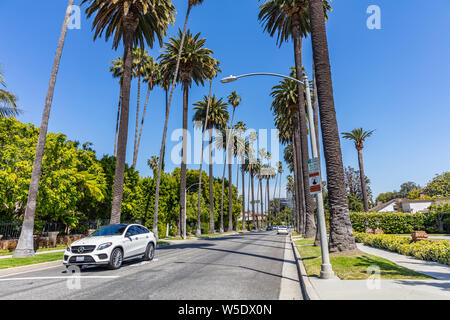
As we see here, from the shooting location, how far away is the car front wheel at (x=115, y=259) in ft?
32.7

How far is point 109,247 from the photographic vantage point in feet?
32.5

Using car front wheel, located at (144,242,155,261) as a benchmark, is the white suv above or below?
above

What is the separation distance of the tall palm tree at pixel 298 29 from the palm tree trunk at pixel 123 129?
12.8 m

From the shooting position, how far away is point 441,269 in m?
9.49

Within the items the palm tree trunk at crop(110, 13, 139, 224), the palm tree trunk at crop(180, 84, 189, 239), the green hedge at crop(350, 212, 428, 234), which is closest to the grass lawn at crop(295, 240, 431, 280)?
the palm tree trunk at crop(110, 13, 139, 224)

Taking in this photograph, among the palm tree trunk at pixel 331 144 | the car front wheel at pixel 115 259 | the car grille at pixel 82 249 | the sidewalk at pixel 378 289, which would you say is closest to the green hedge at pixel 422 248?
the palm tree trunk at pixel 331 144

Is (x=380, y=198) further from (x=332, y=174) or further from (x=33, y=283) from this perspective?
(x=33, y=283)

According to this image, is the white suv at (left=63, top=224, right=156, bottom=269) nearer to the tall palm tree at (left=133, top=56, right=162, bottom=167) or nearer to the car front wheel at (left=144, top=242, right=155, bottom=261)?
the car front wheel at (left=144, top=242, right=155, bottom=261)

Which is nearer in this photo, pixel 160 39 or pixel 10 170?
pixel 10 170

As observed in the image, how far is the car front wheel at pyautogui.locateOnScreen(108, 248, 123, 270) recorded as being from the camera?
9.96m

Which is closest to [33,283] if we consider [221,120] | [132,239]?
[132,239]

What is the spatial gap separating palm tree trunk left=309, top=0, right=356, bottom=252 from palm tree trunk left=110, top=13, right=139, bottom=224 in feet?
46.8

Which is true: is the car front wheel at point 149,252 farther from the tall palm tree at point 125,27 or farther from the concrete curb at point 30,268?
the tall palm tree at point 125,27
